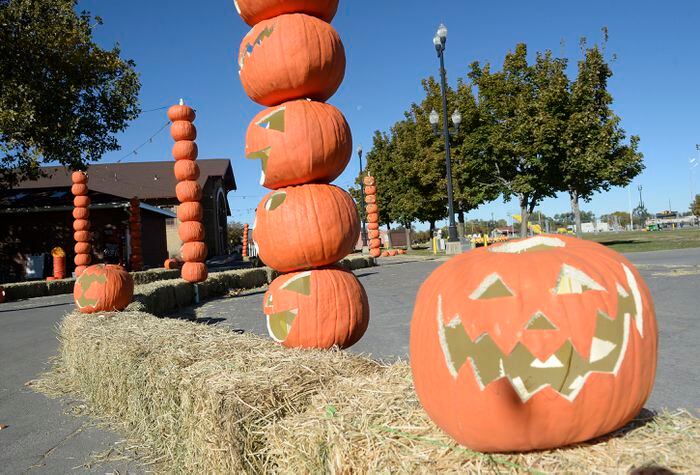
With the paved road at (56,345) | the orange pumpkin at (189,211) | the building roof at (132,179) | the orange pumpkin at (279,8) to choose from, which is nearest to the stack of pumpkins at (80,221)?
the paved road at (56,345)

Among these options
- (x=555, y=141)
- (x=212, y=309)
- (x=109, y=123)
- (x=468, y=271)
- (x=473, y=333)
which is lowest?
(x=212, y=309)

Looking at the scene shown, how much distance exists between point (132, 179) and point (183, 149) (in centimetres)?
3144

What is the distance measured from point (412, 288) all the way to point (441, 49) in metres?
12.3

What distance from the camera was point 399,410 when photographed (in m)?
2.48

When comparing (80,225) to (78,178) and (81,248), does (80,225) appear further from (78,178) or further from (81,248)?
(78,178)

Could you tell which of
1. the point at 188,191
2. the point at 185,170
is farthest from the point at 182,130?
the point at 188,191

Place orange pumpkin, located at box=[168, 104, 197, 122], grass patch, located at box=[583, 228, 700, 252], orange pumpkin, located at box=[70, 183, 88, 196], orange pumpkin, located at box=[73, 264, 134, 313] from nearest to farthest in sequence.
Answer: orange pumpkin, located at box=[73, 264, 134, 313]
orange pumpkin, located at box=[168, 104, 197, 122]
orange pumpkin, located at box=[70, 183, 88, 196]
grass patch, located at box=[583, 228, 700, 252]

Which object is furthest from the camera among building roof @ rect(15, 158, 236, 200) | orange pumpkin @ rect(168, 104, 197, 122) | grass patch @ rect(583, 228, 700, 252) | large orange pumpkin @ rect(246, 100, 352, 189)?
building roof @ rect(15, 158, 236, 200)

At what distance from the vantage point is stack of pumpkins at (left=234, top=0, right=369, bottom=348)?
477 cm

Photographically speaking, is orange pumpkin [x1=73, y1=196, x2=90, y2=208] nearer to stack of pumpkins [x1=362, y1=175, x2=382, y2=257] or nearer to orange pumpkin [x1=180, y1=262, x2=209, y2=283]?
orange pumpkin [x1=180, y1=262, x2=209, y2=283]

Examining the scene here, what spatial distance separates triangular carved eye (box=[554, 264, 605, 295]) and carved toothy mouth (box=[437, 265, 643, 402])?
4.6 inches

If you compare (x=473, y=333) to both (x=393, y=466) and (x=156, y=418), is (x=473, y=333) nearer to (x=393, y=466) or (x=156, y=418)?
(x=393, y=466)

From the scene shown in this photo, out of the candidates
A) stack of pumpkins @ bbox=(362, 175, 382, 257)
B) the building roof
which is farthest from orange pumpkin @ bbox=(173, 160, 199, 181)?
the building roof

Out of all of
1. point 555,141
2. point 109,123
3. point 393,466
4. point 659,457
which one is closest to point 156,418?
point 393,466
